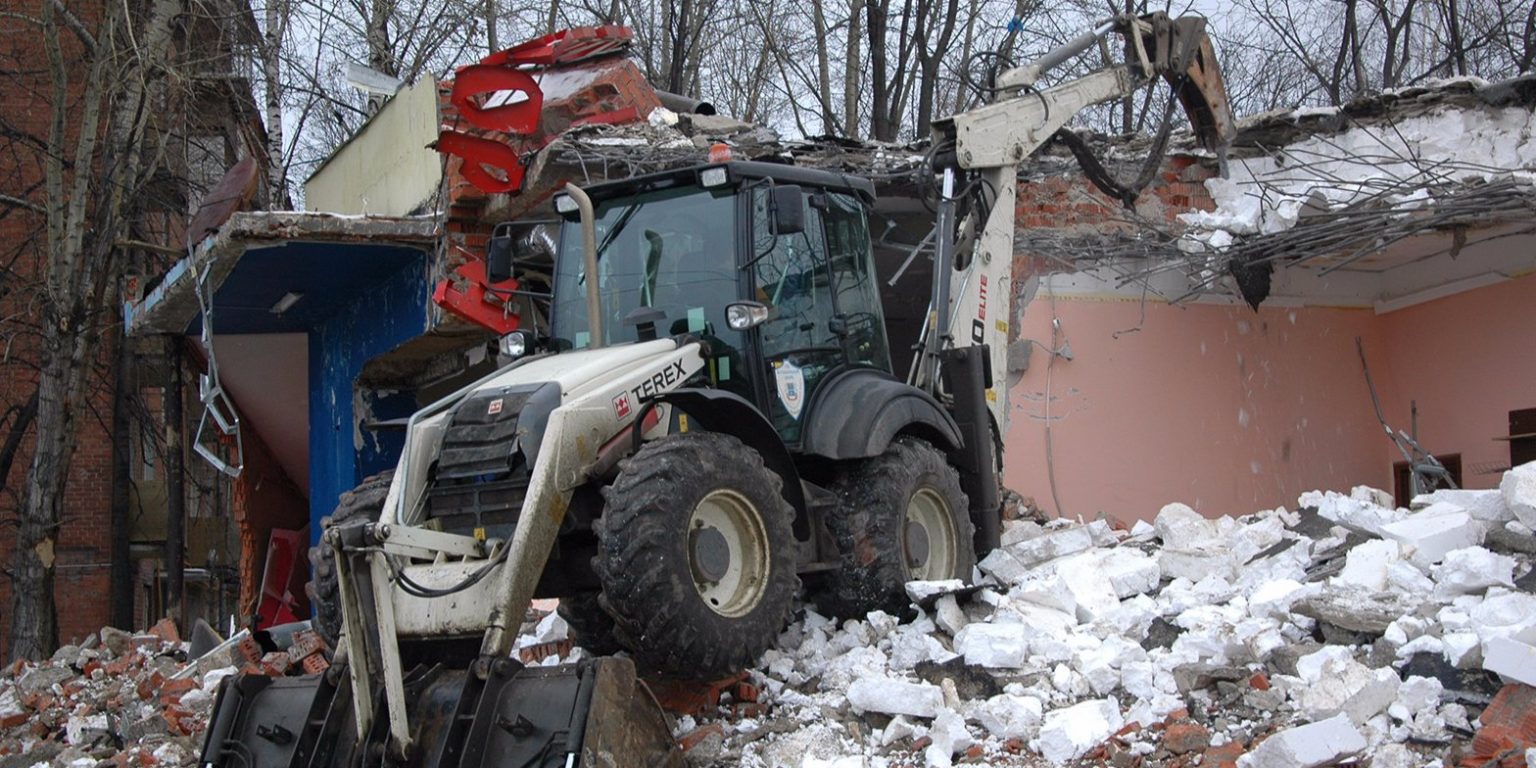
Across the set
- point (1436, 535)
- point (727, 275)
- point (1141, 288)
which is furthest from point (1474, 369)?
point (727, 275)

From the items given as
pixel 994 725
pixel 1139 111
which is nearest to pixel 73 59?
pixel 1139 111

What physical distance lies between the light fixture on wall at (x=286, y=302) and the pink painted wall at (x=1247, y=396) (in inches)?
243

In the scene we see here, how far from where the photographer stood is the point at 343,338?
13484 mm

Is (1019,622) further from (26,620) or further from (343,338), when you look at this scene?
(26,620)

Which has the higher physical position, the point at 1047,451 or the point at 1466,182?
the point at 1466,182

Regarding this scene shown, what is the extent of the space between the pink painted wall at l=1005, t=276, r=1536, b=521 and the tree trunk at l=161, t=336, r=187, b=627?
26.8 feet

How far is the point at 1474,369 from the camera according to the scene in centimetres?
1271

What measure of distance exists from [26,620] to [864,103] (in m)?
15.5

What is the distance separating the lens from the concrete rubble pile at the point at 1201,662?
547 centimetres

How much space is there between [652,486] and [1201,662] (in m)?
2.46

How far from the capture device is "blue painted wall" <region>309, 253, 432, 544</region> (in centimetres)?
1202

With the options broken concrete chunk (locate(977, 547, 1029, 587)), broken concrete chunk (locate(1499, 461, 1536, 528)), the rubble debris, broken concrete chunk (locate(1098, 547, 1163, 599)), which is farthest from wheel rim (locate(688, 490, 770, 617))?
broken concrete chunk (locate(1499, 461, 1536, 528))

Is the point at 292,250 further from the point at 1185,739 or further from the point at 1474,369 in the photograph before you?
the point at 1474,369

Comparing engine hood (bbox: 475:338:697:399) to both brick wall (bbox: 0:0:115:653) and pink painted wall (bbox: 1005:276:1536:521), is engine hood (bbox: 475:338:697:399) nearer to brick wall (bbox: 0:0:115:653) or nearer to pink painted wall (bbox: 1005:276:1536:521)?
pink painted wall (bbox: 1005:276:1536:521)
